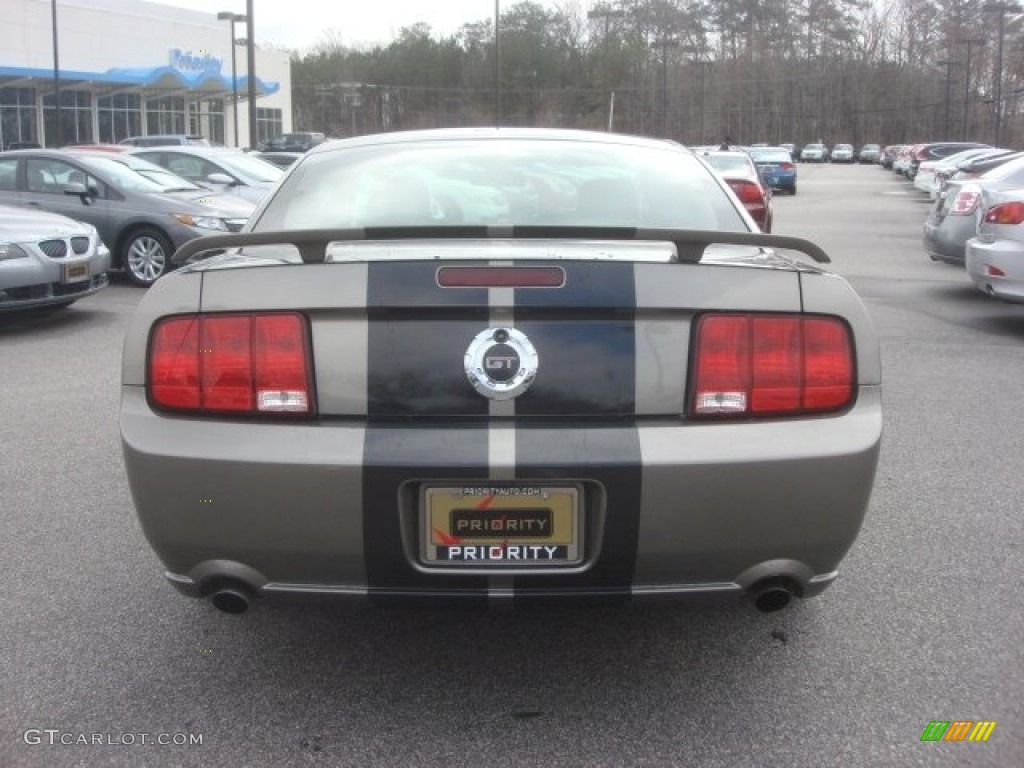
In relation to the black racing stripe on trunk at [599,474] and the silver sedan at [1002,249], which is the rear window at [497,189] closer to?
the black racing stripe on trunk at [599,474]

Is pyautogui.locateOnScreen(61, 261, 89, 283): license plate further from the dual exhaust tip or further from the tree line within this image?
the tree line

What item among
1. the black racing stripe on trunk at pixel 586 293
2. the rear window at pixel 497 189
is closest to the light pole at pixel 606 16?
the rear window at pixel 497 189

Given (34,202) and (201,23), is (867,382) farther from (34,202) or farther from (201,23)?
(201,23)

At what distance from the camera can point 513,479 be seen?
246 centimetres

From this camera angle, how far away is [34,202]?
11.9 m

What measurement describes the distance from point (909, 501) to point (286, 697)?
9.25 ft

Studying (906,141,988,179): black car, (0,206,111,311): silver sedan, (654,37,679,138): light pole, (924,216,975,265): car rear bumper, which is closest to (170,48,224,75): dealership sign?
(906,141,988,179): black car

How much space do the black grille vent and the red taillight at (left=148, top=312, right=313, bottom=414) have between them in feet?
22.3

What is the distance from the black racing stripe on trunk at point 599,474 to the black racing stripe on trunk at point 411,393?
0.12 meters

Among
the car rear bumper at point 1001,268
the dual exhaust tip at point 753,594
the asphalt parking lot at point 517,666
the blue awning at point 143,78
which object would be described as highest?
the blue awning at point 143,78

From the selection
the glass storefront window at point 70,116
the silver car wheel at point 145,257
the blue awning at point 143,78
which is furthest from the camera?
the glass storefront window at point 70,116

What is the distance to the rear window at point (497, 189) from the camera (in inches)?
138

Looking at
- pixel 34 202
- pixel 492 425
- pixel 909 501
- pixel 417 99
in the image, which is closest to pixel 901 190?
pixel 34 202

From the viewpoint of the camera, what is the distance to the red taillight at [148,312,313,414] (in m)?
2.57
